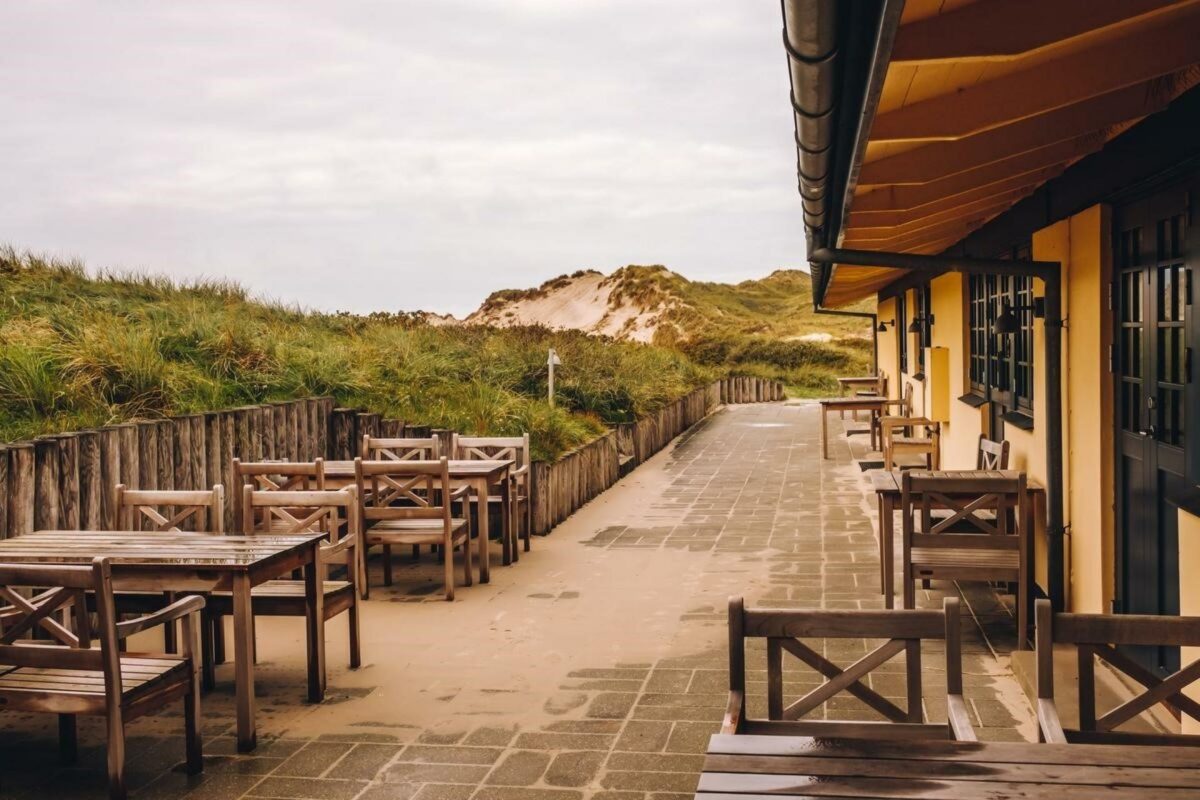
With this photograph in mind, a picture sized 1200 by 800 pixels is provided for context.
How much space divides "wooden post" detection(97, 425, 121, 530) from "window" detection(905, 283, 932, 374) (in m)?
9.02

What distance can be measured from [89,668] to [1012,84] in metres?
3.66

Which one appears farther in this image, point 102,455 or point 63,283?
point 63,283

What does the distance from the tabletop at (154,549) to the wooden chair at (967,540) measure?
3135 millimetres

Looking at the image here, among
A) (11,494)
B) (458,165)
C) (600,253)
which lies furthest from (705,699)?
(600,253)

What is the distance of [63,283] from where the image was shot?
39.4 ft

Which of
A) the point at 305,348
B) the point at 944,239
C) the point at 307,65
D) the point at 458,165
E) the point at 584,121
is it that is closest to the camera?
the point at 944,239

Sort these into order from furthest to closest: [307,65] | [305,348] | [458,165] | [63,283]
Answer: [458,165], [307,65], [63,283], [305,348]

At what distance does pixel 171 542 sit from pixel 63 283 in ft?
28.4

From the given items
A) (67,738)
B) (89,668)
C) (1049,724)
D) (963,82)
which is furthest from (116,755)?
(963,82)

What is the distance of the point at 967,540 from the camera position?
5734 mm

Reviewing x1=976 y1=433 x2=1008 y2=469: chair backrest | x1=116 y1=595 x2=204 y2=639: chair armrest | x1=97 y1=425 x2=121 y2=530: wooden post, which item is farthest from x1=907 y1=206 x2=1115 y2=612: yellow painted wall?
x1=97 y1=425 x2=121 y2=530: wooden post

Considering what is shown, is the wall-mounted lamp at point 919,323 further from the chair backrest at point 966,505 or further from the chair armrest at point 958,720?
the chair armrest at point 958,720

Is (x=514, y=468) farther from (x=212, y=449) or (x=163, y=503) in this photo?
(x=163, y=503)

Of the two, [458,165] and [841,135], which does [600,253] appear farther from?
[841,135]
